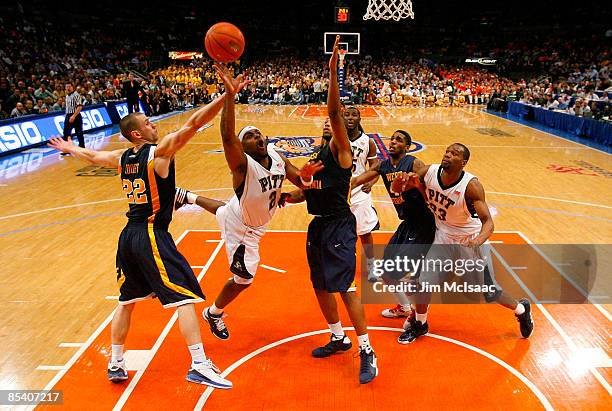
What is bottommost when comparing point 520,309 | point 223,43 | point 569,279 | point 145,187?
point 569,279

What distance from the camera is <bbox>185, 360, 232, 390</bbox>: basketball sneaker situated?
3699 mm

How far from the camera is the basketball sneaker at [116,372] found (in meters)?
3.98

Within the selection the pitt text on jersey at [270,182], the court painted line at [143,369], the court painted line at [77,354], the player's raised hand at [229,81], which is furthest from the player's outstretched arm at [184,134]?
the court painted line at [77,354]

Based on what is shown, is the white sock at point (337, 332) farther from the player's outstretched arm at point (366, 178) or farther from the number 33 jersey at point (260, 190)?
the player's outstretched arm at point (366, 178)

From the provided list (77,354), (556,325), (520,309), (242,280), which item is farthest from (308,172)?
(556,325)

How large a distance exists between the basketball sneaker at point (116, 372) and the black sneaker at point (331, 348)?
1541 millimetres

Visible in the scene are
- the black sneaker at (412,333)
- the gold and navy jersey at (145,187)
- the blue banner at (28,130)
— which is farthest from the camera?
the blue banner at (28,130)

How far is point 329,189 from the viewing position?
13.7 feet

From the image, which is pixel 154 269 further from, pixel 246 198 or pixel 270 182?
pixel 270 182

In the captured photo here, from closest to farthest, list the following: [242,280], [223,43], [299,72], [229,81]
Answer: [229,81] → [223,43] → [242,280] → [299,72]

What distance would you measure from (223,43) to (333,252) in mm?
1867

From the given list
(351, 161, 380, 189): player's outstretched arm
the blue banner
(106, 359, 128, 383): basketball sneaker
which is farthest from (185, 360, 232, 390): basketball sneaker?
the blue banner

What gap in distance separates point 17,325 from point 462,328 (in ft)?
13.9

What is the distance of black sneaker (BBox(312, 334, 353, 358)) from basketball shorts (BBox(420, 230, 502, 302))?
2.93 feet
